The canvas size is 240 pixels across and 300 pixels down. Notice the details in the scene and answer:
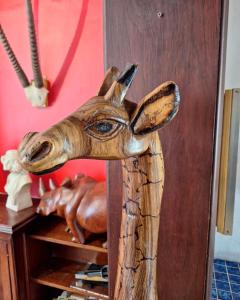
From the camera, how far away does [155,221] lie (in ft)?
1.53

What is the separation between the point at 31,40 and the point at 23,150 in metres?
0.94

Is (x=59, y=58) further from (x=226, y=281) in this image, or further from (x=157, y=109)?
(x=226, y=281)

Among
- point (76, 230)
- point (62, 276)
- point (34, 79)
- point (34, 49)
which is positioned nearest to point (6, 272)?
point (62, 276)

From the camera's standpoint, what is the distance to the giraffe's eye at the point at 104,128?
0.38 meters

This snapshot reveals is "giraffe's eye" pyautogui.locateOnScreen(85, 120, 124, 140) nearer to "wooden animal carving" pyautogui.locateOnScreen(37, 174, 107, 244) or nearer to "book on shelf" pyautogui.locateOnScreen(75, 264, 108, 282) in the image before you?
"wooden animal carving" pyautogui.locateOnScreen(37, 174, 107, 244)

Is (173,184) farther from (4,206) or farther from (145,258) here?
(4,206)

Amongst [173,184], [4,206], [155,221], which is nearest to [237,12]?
[173,184]

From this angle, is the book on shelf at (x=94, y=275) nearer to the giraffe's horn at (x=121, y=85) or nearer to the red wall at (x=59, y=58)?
the red wall at (x=59, y=58)

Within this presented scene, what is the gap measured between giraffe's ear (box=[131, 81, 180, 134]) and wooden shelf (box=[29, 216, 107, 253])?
2.54ft

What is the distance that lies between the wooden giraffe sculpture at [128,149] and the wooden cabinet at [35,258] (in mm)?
589

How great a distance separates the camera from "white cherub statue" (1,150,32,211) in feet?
3.90

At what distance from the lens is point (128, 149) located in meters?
0.40

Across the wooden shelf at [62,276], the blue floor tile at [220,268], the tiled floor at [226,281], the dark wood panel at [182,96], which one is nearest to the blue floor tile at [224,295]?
the tiled floor at [226,281]

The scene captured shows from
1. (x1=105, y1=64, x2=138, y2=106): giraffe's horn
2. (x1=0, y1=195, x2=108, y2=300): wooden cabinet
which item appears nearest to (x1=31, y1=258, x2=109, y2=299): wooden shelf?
(x1=0, y1=195, x2=108, y2=300): wooden cabinet
